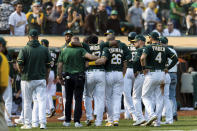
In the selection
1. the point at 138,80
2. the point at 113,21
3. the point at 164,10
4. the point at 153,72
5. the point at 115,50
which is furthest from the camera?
the point at 164,10

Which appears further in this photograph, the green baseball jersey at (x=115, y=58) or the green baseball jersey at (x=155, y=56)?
the green baseball jersey at (x=115, y=58)

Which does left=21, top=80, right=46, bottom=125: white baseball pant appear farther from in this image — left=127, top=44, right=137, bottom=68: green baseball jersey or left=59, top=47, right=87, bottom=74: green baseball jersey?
left=127, top=44, right=137, bottom=68: green baseball jersey

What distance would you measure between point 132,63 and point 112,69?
4.45 feet

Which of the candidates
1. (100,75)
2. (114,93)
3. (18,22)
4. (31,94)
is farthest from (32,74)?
(18,22)

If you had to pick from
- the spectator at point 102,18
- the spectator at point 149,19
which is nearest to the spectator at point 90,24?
the spectator at point 102,18

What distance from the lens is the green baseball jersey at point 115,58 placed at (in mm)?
12641

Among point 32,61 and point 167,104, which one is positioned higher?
point 32,61

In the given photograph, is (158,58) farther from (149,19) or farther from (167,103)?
(149,19)

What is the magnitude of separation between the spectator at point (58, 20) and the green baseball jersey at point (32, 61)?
22.6ft

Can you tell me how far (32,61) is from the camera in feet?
39.8

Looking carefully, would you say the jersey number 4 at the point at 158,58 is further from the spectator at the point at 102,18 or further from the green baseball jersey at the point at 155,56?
the spectator at the point at 102,18

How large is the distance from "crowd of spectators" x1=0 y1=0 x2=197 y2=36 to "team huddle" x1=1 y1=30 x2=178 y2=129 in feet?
18.5

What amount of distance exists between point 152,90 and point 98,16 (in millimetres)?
7471

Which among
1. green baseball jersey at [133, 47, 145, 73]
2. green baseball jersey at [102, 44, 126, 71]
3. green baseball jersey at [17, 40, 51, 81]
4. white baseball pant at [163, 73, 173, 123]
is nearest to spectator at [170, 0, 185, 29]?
white baseball pant at [163, 73, 173, 123]
